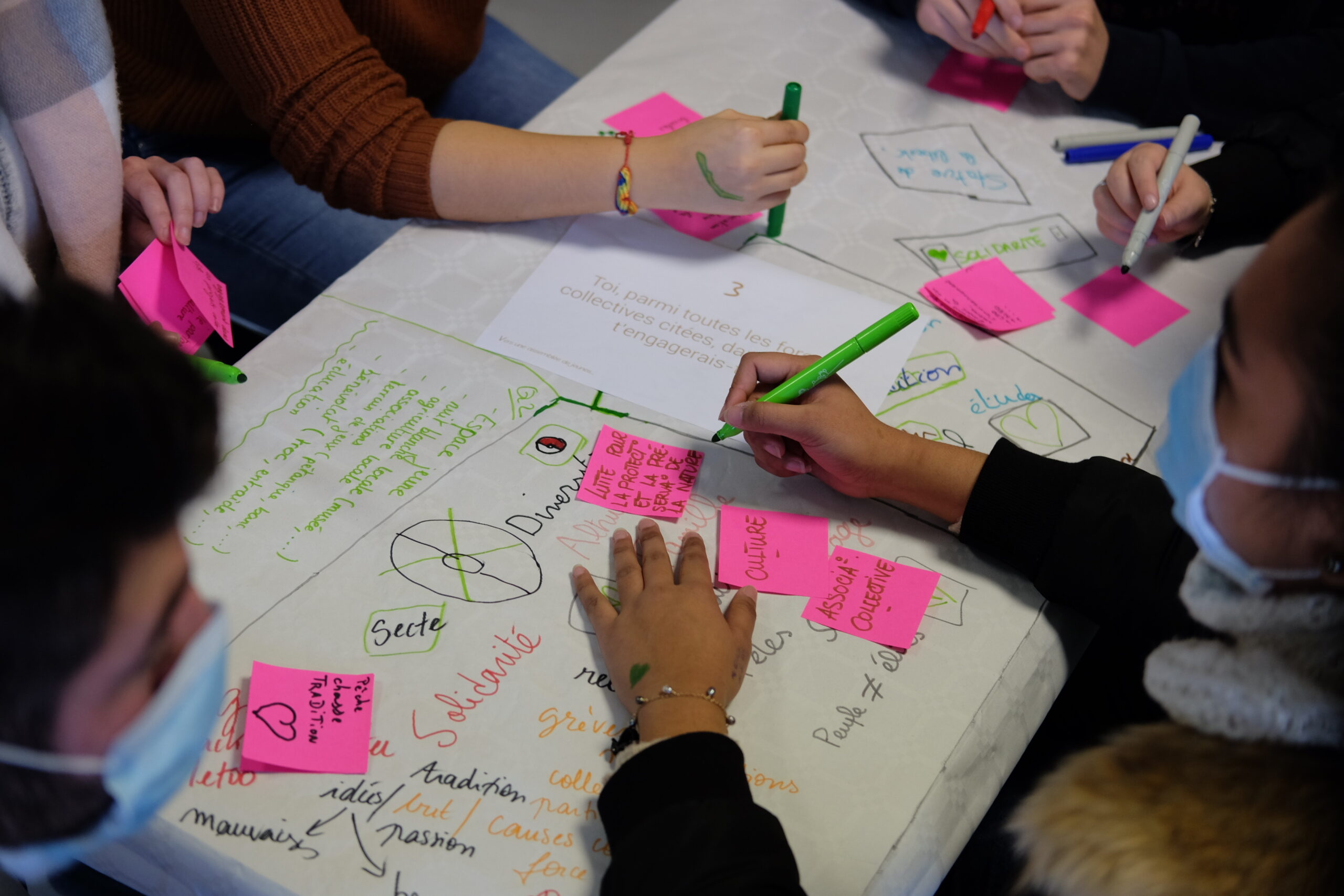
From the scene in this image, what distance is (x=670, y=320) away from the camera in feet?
2.92

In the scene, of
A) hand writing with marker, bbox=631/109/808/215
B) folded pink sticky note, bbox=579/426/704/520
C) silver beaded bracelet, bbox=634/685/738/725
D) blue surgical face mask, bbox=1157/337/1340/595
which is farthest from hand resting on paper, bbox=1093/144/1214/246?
silver beaded bracelet, bbox=634/685/738/725

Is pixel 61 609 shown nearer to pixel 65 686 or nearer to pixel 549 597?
pixel 65 686

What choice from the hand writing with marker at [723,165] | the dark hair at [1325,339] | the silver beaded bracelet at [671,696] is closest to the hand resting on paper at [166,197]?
the hand writing with marker at [723,165]

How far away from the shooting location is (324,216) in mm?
1174

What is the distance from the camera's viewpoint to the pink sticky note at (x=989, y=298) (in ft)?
3.01

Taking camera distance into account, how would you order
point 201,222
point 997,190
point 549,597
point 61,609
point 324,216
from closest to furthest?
point 61,609 → point 549,597 → point 201,222 → point 997,190 → point 324,216

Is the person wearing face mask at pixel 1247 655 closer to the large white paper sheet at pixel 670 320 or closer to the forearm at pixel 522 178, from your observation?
the large white paper sheet at pixel 670 320

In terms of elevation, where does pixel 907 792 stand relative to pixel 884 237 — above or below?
below

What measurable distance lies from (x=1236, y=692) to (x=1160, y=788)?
7 cm

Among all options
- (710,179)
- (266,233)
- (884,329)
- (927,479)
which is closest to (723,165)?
(710,179)

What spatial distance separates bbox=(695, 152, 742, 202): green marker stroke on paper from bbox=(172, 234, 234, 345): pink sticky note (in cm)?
47

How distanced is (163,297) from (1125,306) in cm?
93

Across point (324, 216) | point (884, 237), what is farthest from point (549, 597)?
point (324, 216)

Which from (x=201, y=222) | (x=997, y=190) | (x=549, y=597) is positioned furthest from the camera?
(x=997, y=190)
